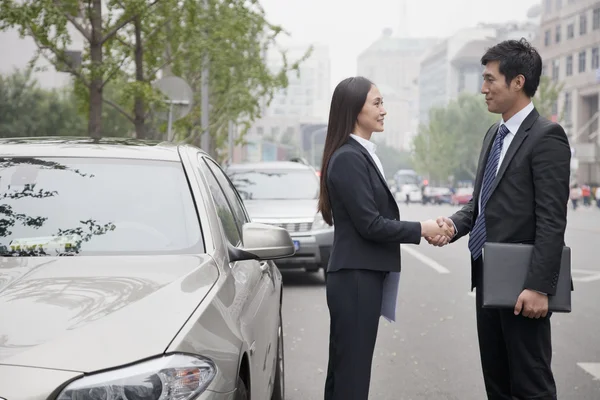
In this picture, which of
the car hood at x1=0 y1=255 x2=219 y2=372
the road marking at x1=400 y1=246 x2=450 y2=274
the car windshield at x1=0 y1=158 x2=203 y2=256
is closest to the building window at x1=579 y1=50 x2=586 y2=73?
the road marking at x1=400 y1=246 x2=450 y2=274

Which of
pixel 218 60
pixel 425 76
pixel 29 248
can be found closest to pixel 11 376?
pixel 29 248

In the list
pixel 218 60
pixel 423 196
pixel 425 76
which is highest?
pixel 425 76

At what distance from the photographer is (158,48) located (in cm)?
2133

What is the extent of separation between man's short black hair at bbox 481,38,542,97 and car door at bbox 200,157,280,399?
1.35 metres

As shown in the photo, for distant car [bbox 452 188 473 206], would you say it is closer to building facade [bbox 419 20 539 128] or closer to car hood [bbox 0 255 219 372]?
building facade [bbox 419 20 539 128]

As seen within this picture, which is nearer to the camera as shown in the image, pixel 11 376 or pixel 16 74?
pixel 11 376

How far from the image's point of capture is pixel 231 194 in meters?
5.02

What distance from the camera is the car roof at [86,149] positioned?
3.95m

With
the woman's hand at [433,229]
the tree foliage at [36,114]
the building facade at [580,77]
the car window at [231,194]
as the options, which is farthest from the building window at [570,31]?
the woman's hand at [433,229]

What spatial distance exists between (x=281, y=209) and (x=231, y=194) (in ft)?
24.9

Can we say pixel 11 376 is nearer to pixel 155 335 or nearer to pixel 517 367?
pixel 155 335

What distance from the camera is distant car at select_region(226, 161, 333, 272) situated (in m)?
12.1

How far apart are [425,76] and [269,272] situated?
174785mm

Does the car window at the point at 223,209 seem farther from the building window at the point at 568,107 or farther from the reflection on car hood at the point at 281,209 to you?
the building window at the point at 568,107
